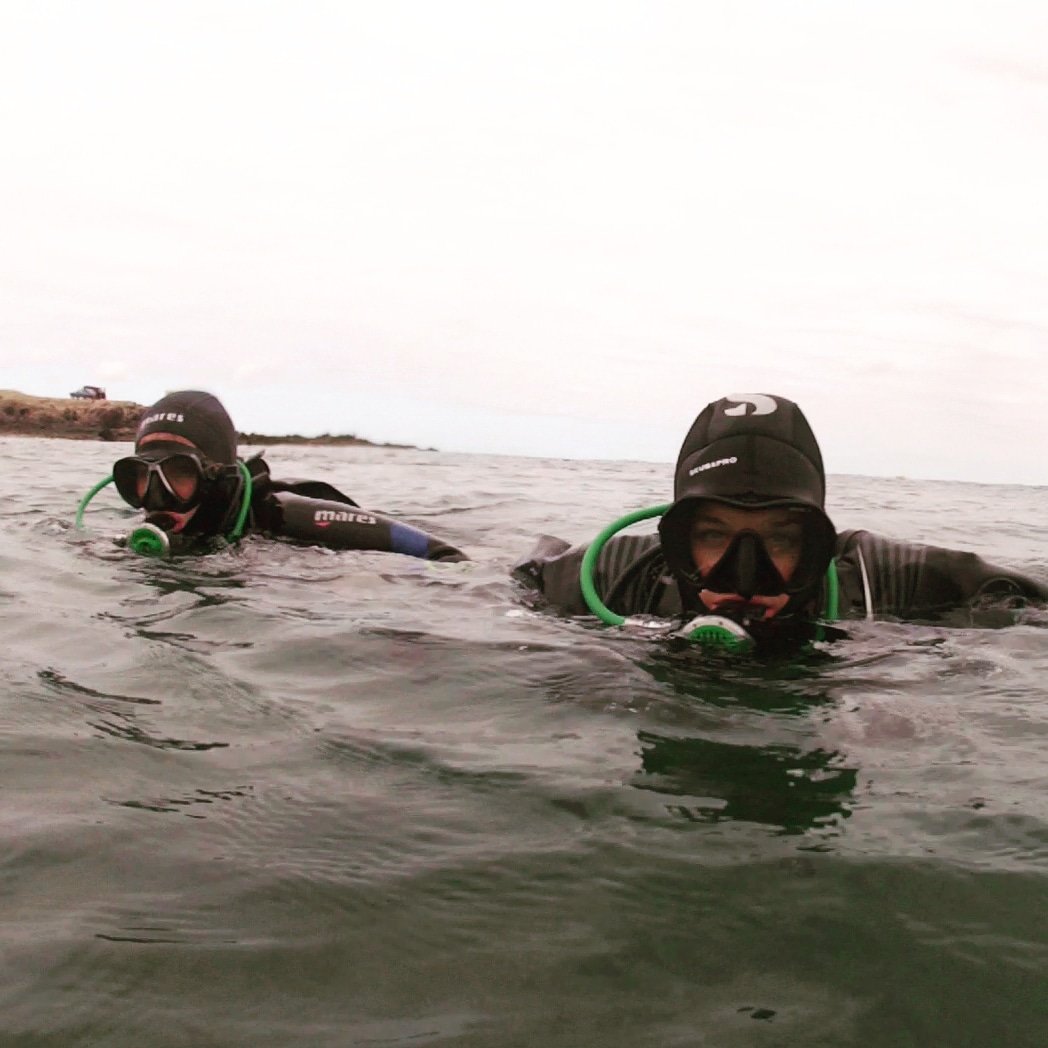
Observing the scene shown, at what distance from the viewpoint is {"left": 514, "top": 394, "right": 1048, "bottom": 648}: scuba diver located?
3648 millimetres

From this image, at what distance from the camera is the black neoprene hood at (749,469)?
3670mm

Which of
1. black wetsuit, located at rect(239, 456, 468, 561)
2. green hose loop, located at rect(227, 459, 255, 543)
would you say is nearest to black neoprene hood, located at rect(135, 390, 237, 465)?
Answer: black wetsuit, located at rect(239, 456, 468, 561)

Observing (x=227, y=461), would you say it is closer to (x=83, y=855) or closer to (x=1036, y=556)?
(x=83, y=855)

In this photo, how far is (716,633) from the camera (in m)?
3.51

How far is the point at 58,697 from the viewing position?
308cm

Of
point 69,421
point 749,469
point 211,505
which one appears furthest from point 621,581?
point 69,421

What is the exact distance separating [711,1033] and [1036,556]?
891 centimetres

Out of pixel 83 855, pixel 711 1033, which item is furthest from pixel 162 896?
pixel 711 1033

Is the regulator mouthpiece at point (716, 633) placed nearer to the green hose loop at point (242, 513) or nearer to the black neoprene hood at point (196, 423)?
the green hose loop at point (242, 513)

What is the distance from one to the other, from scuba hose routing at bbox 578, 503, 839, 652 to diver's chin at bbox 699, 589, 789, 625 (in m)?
0.05

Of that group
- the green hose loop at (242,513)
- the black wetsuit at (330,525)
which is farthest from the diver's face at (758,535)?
the green hose loop at (242,513)

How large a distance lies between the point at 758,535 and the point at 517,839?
6.01 feet

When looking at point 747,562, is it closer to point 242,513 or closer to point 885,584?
point 885,584

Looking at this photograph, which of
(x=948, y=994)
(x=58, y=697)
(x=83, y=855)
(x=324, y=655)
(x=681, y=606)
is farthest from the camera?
(x=681, y=606)
